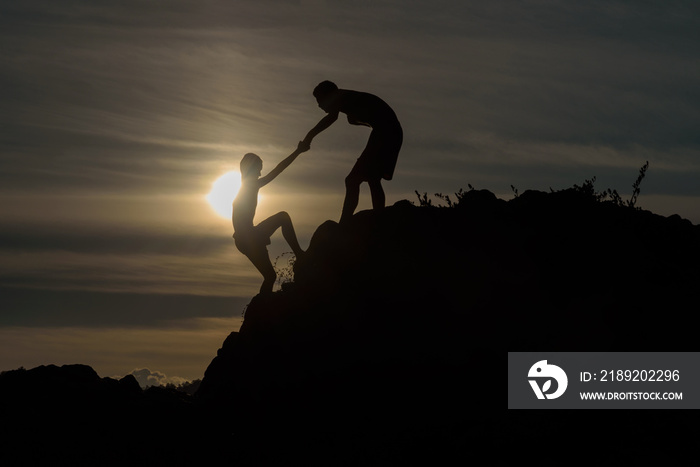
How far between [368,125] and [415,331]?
4588 mm

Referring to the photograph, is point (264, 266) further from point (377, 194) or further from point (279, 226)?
point (377, 194)

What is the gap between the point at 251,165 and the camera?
59.0 feet

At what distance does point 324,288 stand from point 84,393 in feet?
20.3

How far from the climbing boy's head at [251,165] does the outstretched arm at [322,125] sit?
1320 mm

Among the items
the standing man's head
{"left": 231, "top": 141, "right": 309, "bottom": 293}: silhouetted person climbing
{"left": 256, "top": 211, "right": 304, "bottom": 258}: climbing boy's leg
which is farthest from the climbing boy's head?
the standing man's head

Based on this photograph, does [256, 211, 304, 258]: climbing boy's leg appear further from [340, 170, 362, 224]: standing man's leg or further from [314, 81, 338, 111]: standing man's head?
[314, 81, 338, 111]: standing man's head

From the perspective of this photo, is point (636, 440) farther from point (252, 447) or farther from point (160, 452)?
point (160, 452)

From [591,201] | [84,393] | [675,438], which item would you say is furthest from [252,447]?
[591,201]

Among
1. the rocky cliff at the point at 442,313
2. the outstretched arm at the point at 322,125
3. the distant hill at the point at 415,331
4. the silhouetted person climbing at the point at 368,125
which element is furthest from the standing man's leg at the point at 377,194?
the outstretched arm at the point at 322,125

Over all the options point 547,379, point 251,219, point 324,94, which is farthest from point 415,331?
point 324,94

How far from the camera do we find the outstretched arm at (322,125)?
57.3 feet

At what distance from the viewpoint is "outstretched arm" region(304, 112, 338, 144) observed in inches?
688

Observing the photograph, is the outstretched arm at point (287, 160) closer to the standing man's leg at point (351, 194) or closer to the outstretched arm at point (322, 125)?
the outstretched arm at point (322, 125)

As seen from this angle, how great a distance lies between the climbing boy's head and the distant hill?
198 cm
